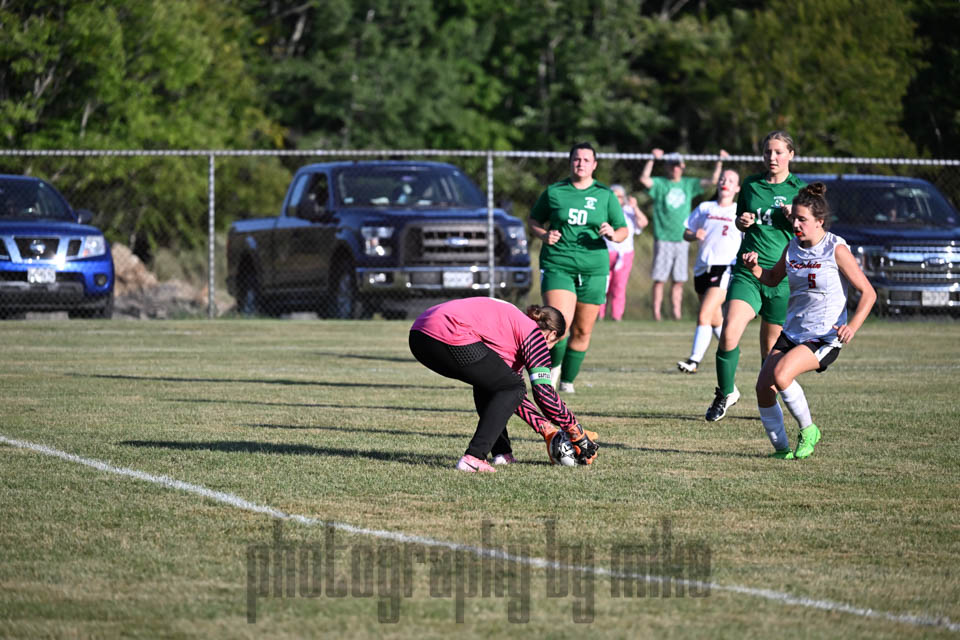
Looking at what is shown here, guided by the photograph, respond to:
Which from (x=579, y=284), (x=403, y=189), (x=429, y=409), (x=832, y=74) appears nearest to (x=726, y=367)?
(x=579, y=284)

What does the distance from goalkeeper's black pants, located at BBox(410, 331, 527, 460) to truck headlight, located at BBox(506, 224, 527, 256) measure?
13.4 metres

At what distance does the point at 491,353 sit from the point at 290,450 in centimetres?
167

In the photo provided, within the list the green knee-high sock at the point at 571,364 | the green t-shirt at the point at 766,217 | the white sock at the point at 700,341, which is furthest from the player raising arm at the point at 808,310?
the white sock at the point at 700,341

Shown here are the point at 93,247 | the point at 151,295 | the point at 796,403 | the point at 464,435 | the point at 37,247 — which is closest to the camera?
the point at 796,403

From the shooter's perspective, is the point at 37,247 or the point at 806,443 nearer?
the point at 806,443

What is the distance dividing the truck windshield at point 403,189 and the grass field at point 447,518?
8.62 meters

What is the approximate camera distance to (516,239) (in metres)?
21.4

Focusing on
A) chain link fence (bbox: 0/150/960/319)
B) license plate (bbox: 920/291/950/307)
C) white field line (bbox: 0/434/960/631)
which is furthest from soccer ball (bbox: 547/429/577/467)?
license plate (bbox: 920/291/950/307)

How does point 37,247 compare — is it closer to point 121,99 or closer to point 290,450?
point 121,99

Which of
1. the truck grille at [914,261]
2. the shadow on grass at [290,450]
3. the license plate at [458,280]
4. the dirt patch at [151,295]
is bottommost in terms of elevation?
the dirt patch at [151,295]

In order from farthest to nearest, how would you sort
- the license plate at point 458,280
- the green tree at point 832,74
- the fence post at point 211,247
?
the green tree at point 832,74 → the fence post at point 211,247 → the license plate at point 458,280

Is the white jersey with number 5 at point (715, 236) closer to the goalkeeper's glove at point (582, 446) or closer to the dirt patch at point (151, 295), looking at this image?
the goalkeeper's glove at point (582, 446)

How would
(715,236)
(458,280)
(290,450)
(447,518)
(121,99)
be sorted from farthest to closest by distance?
(121,99), (458,280), (715,236), (290,450), (447,518)

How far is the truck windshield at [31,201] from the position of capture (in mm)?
21125
